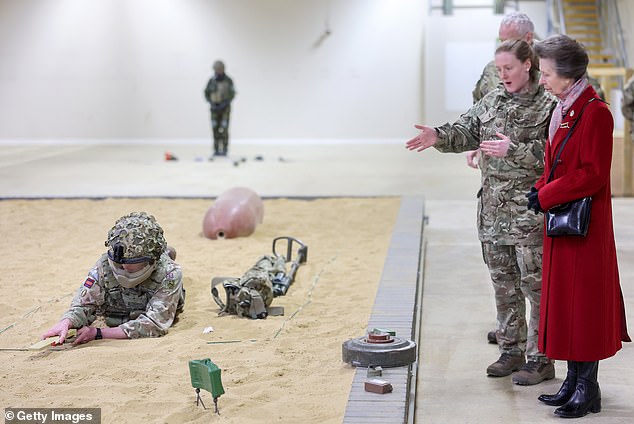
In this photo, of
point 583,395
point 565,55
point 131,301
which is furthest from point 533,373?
point 131,301

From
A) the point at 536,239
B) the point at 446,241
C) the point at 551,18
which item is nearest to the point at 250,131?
the point at 551,18

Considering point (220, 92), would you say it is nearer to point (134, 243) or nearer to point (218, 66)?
point (218, 66)

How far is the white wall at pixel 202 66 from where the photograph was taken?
79.1 ft

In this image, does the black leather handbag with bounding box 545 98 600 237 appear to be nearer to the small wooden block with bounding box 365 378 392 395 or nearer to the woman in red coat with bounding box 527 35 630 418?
the woman in red coat with bounding box 527 35 630 418

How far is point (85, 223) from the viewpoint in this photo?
398 inches

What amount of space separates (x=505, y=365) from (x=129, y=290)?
222 cm

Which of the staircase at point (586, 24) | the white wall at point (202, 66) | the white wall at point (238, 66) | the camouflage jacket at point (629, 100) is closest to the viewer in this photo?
the camouflage jacket at point (629, 100)

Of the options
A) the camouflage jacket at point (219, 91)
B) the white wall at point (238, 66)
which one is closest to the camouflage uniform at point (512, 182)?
the camouflage jacket at point (219, 91)

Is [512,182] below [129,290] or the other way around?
the other way around

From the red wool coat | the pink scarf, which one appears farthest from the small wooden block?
the pink scarf

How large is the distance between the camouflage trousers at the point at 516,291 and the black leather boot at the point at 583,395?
486 millimetres

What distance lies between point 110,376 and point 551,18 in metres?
19.2

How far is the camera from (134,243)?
5.43 metres

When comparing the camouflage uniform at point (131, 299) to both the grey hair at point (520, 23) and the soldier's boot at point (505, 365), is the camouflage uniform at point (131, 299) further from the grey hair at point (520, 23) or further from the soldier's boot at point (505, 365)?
the grey hair at point (520, 23)
